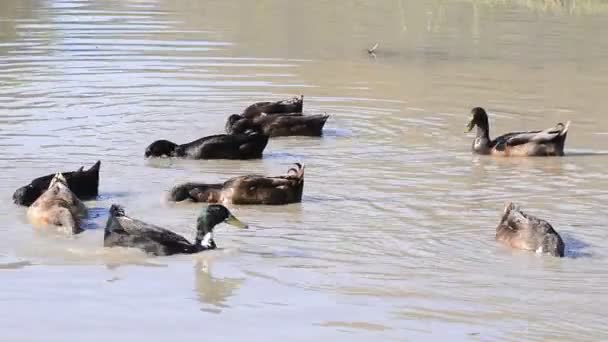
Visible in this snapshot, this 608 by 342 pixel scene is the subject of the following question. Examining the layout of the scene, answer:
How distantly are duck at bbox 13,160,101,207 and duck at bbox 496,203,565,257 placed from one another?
355 cm

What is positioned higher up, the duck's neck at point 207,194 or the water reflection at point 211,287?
the duck's neck at point 207,194

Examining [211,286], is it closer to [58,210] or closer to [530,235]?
[58,210]

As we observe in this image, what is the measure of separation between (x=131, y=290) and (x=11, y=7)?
847 inches

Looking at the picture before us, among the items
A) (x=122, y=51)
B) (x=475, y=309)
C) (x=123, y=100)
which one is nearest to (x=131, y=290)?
(x=475, y=309)

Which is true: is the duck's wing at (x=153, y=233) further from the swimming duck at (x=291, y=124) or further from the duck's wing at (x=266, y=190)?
the swimming duck at (x=291, y=124)

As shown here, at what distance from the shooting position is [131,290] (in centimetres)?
848

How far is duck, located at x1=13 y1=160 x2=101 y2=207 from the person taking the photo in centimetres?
1088

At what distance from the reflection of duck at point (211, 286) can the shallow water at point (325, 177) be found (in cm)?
3

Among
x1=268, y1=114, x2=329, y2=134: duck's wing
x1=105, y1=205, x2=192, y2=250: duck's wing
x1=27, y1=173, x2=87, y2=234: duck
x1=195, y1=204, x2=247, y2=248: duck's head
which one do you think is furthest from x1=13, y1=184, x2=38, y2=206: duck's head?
x1=268, y1=114, x2=329, y2=134: duck's wing

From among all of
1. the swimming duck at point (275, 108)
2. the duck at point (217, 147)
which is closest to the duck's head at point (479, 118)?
the swimming duck at point (275, 108)

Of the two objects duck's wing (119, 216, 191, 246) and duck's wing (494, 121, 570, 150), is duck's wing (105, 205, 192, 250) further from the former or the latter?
duck's wing (494, 121, 570, 150)

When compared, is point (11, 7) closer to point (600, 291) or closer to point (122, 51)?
point (122, 51)

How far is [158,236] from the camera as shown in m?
9.39

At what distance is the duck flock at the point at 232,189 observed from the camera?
9.57 m
